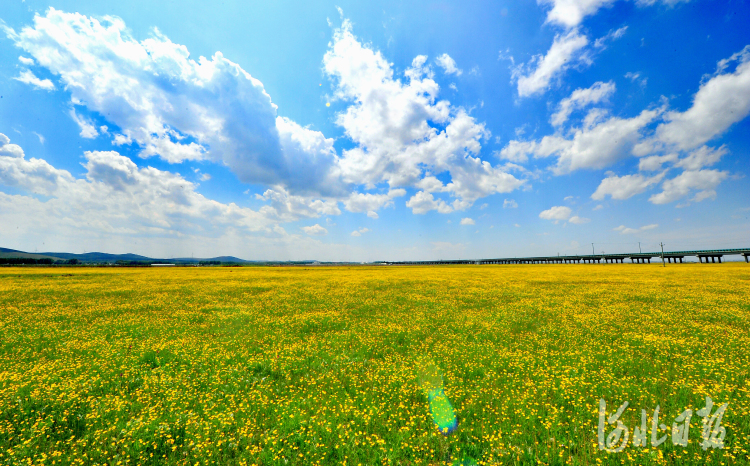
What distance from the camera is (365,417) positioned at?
744 centimetres

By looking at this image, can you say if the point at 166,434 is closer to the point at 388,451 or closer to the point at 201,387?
the point at 201,387

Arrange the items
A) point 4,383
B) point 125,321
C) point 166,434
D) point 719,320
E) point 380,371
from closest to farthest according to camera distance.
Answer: point 166,434 < point 4,383 < point 380,371 < point 719,320 < point 125,321

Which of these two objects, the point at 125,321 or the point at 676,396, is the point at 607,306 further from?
the point at 125,321

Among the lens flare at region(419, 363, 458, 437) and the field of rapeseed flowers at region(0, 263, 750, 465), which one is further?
the lens flare at region(419, 363, 458, 437)

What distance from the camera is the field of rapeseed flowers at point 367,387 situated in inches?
248

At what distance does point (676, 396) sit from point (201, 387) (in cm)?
1480

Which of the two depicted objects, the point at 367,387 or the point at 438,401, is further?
the point at 367,387

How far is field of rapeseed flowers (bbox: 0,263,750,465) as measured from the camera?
20.7 feet

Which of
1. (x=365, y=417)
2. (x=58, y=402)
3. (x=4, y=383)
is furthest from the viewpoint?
(x=4, y=383)

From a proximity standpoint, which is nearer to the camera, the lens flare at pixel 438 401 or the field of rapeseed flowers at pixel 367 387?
the field of rapeseed flowers at pixel 367 387

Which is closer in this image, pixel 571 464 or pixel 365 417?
pixel 571 464

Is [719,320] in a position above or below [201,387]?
above

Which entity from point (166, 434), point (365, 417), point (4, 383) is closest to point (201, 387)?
point (166, 434)

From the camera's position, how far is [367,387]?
915 cm
